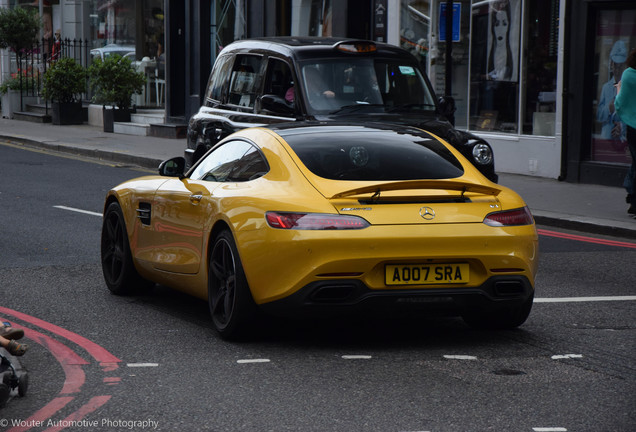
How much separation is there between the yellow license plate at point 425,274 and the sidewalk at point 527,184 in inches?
244

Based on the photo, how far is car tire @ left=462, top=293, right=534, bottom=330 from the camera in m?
6.78

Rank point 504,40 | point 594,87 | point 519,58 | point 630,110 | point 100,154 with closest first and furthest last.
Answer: point 630,110 < point 594,87 < point 519,58 < point 504,40 < point 100,154

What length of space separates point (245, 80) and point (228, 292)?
6.16m

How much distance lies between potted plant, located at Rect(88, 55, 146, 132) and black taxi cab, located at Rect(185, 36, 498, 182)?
16054 millimetres

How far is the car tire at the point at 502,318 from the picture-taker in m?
6.78

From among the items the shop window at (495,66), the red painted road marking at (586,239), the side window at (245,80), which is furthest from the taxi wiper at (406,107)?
the shop window at (495,66)

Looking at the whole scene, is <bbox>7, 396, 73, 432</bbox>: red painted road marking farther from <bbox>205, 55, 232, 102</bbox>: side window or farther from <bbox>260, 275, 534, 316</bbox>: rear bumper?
<bbox>205, 55, 232, 102</bbox>: side window

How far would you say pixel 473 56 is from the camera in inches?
787

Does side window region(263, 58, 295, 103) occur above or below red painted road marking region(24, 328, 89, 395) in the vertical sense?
above

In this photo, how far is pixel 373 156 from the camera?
6863mm

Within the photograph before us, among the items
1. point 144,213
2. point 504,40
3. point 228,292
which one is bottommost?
point 228,292

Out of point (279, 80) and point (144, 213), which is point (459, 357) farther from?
point (279, 80)

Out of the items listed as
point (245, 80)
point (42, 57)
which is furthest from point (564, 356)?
point (42, 57)

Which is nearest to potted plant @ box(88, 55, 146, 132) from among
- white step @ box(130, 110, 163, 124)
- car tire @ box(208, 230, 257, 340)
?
white step @ box(130, 110, 163, 124)
